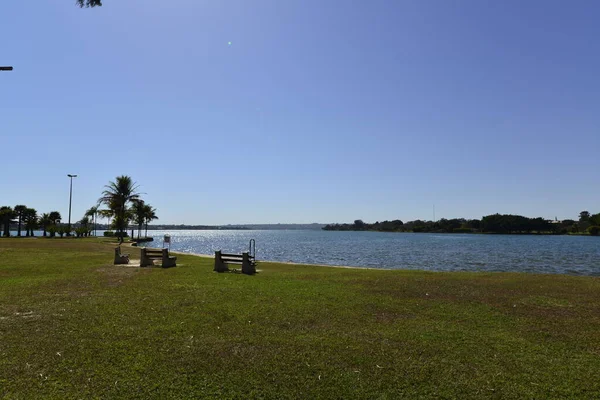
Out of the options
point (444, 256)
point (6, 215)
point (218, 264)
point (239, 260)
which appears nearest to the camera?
point (218, 264)

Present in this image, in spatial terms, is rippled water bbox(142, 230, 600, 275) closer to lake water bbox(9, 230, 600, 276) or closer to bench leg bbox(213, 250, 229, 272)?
lake water bbox(9, 230, 600, 276)

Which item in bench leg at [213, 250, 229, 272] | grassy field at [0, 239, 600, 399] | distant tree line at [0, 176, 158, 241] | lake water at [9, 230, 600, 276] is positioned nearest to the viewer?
grassy field at [0, 239, 600, 399]

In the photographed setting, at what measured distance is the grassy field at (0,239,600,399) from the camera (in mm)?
4809

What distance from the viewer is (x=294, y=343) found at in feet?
21.0

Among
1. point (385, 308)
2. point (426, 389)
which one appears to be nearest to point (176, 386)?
point (426, 389)

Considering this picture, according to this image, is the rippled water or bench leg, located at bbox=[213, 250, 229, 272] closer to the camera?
bench leg, located at bbox=[213, 250, 229, 272]

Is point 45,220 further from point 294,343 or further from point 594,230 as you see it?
point 594,230

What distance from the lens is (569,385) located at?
495 centimetres

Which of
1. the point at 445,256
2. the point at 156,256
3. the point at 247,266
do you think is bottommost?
the point at 445,256

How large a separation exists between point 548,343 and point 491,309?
272 cm

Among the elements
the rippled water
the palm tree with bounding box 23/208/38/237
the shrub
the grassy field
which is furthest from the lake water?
the shrub

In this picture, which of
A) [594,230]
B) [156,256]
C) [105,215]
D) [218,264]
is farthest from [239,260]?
[594,230]

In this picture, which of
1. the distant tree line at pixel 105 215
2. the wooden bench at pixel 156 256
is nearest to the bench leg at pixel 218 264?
the wooden bench at pixel 156 256

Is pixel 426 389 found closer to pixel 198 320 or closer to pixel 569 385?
pixel 569 385
